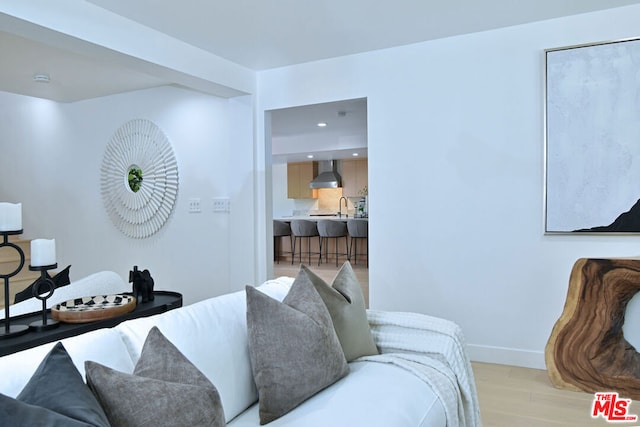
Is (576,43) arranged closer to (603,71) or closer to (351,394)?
(603,71)

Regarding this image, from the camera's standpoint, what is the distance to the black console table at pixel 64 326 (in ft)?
5.85

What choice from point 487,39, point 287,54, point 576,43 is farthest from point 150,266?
point 576,43

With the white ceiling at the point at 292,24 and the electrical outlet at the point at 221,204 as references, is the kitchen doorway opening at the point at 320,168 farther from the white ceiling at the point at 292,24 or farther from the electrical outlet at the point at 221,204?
the white ceiling at the point at 292,24

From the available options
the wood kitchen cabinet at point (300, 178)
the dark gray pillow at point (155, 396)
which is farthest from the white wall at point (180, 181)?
the wood kitchen cabinet at point (300, 178)

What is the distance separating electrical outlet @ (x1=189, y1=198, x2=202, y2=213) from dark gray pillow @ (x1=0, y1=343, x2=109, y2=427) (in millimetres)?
3467

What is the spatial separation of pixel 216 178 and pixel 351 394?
121 inches

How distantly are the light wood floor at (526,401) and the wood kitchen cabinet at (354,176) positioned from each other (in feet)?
21.9

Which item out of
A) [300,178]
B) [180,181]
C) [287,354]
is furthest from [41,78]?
[300,178]

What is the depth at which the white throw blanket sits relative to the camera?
69.2 inches

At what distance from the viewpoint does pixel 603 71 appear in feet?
9.41

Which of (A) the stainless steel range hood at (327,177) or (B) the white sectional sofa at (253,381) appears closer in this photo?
(B) the white sectional sofa at (253,381)

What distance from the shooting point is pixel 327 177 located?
965 cm

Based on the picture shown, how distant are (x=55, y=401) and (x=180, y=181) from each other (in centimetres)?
380

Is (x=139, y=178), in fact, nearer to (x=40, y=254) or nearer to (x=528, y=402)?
(x=40, y=254)
